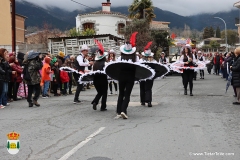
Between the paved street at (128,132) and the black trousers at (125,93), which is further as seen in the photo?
the black trousers at (125,93)

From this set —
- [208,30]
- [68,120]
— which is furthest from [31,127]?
[208,30]

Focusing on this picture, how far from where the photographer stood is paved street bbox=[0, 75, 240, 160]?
6.11 metres

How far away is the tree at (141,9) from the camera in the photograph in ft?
167

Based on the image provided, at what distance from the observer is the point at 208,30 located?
173250 mm

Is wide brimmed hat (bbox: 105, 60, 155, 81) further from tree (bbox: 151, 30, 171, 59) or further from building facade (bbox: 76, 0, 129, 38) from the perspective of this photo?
building facade (bbox: 76, 0, 129, 38)

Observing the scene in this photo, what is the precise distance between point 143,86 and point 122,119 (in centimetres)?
257

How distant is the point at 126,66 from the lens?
934 centimetres

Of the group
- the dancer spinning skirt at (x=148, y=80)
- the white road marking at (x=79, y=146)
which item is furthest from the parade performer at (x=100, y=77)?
the white road marking at (x=79, y=146)

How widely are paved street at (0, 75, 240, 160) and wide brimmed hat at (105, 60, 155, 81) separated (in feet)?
3.33

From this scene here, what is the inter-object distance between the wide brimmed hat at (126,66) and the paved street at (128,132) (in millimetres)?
1014

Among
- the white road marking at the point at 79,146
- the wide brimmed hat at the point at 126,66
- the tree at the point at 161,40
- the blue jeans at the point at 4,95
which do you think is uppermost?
the tree at the point at 161,40

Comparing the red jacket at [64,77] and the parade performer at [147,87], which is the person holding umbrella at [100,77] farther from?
the red jacket at [64,77]

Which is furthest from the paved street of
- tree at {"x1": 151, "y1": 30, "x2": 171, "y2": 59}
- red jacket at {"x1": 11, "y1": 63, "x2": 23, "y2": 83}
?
tree at {"x1": 151, "y1": 30, "x2": 171, "y2": 59}

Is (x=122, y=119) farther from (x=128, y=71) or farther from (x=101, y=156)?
(x=101, y=156)
